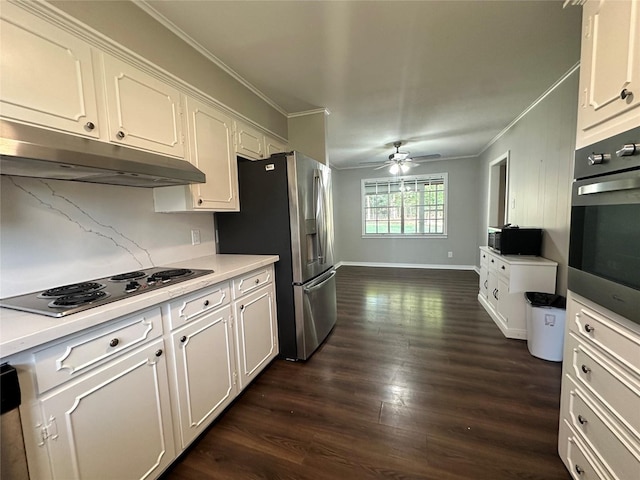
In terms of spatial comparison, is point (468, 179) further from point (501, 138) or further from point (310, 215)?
point (310, 215)

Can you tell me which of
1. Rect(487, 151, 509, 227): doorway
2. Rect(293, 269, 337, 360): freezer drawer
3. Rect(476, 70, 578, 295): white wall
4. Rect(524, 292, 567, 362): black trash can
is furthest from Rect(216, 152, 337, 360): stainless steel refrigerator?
Rect(487, 151, 509, 227): doorway

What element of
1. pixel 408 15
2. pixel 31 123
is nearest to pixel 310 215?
pixel 408 15

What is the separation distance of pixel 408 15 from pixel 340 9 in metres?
0.43

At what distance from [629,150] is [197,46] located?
7.95 feet

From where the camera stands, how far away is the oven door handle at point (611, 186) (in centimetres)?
88

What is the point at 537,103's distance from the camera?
9.59ft

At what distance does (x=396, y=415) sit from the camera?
1.73 m

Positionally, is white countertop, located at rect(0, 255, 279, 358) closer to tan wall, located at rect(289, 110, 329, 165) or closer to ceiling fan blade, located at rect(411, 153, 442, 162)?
tan wall, located at rect(289, 110, 329, 165)

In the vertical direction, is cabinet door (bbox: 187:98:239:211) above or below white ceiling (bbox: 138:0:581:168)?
below

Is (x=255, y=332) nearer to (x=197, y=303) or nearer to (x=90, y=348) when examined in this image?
(x=197, y=303)

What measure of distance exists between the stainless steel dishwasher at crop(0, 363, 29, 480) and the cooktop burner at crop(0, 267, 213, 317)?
0.23m

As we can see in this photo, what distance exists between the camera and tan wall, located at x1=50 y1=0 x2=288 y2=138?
132 cm

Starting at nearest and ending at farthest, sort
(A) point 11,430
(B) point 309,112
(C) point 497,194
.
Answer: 1. (A) point 11,430
2. (B) point 309,112
3. (C) point 497,194

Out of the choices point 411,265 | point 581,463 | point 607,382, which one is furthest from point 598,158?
point 411,265
